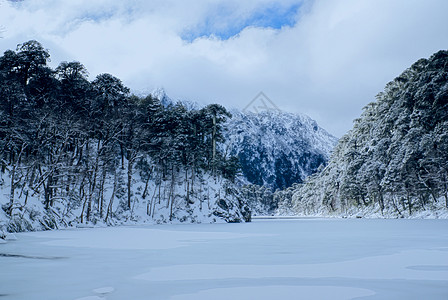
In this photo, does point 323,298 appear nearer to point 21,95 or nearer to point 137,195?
point 21,95

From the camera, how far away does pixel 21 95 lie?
97.5ft

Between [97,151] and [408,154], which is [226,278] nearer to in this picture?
Result: [97,151]

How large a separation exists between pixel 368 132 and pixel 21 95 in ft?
244

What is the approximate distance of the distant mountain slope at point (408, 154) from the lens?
4241cm

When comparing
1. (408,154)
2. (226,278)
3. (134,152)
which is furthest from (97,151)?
(408,154)

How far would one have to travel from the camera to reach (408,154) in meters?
46.5

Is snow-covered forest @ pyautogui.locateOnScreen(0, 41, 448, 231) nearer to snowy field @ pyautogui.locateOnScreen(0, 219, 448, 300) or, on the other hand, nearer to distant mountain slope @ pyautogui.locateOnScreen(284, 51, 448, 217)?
distant mountain slope @ pyautogui.locateOnScreen(284, 51, 448, 217)

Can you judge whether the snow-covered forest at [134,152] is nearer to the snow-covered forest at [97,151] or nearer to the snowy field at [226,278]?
the snow-covered forest at [97,151]

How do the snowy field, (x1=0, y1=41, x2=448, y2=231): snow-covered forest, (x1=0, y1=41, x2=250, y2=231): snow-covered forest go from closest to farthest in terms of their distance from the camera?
the snowy field
(x1=0, y1=41, x2=250, y2=231): snow-covered forest
(x1=0, y1=41, x2=448, y2=231): snow-covered forest

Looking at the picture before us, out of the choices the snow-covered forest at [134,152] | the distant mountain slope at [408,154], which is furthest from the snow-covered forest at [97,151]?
the distant mountain slope at [408,154]

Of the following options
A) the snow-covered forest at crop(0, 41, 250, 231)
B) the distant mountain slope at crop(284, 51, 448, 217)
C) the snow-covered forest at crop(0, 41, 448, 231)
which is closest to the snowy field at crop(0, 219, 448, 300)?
the snow-covered forest at crop(0, 41, 448, 231)

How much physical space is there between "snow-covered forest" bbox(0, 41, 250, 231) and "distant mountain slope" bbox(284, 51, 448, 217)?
26.3 m

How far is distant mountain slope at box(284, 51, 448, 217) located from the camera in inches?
1670

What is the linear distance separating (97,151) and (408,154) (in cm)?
4526
